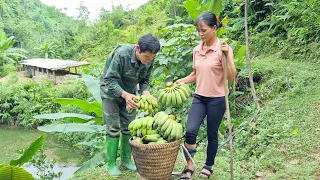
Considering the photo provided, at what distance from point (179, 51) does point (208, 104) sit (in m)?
1.90

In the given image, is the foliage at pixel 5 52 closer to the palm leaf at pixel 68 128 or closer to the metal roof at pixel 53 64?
the metal roof at pixel 53 64

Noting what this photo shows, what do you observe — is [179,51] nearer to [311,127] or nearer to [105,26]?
[311,127]

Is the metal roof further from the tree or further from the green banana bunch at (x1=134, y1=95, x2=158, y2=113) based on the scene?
the green banana bunch at (x1=134, y1=95, x2=158, y2=113)

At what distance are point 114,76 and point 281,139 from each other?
223 cm

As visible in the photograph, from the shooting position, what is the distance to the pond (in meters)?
9.89

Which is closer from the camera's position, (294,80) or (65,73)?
(294,80)

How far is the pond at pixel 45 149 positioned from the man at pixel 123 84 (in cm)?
596

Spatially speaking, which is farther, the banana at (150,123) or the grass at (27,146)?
the grass at (27,146)

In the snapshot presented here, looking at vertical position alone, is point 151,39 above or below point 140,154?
above

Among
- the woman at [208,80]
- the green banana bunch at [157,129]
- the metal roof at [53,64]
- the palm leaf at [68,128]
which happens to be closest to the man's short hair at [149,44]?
the woman at [208,80]

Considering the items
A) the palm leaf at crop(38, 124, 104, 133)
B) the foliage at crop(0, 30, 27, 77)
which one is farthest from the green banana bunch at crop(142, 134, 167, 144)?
the foliage at crop(0, 30, 27, 77)

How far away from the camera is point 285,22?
816 centimetres

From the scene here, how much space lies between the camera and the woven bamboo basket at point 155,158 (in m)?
2.76

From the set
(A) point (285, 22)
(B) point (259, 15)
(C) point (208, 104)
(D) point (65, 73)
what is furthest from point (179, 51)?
(D) point (65, 73)
